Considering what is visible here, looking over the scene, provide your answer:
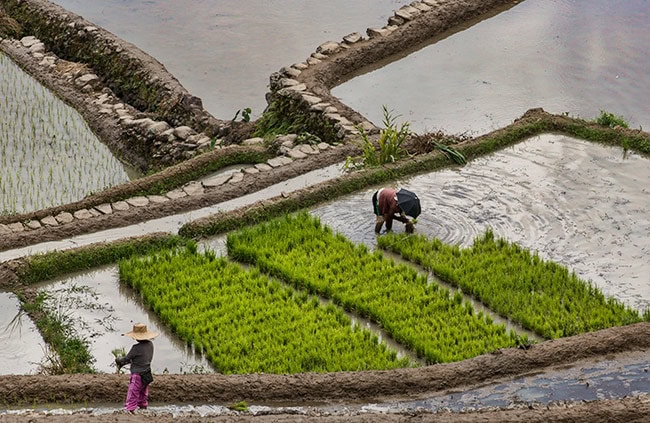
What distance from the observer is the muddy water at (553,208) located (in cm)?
997

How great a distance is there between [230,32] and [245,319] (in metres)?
7.74

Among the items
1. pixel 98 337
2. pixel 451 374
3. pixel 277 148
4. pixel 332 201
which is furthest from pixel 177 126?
pixel 451 374

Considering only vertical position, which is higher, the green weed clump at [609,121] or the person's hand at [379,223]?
the green weed clump at [609,121]

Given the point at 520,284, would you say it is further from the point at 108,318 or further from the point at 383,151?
the point at 108,318

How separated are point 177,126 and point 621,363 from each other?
20.8ft

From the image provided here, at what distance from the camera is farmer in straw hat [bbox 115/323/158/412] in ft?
24.9

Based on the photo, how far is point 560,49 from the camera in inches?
579

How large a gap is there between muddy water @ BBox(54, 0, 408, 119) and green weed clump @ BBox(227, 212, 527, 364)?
3562 millimetres

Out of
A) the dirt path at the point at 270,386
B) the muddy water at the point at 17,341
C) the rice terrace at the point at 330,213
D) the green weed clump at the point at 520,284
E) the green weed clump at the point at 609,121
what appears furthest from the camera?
the green weed clump at the point at 609,121

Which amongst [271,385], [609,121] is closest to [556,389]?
[271,385]

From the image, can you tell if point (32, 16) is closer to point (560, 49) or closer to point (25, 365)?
point (560, 49)

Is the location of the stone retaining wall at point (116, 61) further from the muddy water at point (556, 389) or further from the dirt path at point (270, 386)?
the muddy water at point (556, 389)

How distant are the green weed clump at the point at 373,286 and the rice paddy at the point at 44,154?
2.34 metres

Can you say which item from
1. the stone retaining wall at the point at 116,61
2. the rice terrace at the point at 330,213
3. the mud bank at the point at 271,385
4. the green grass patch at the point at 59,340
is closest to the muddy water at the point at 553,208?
the rice terrace at the point at 330,213
